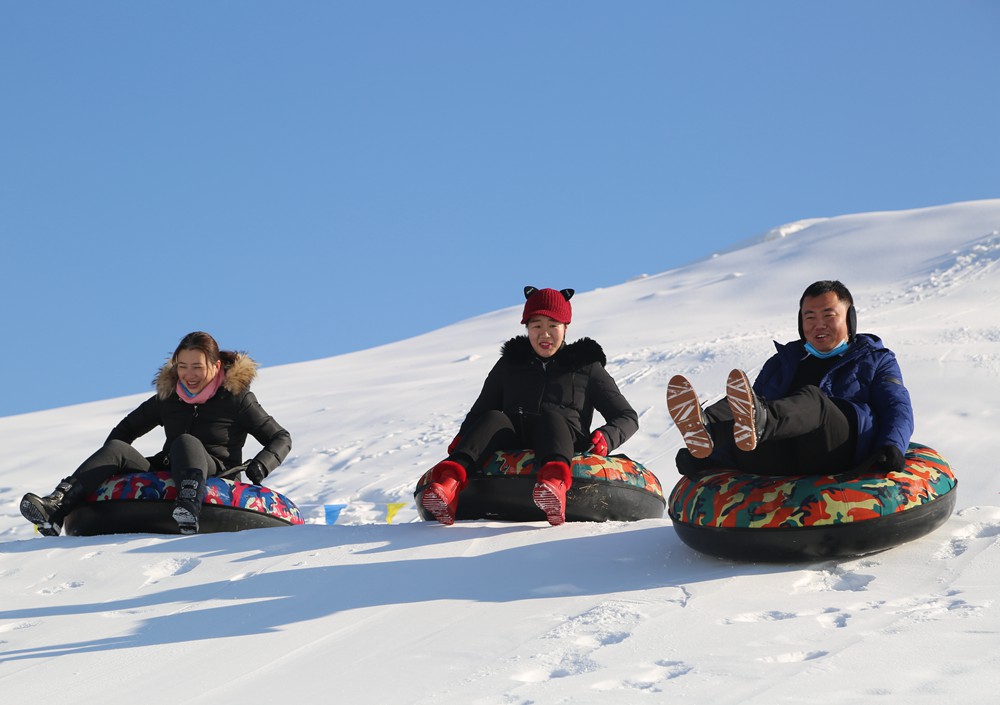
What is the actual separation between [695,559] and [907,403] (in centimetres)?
109

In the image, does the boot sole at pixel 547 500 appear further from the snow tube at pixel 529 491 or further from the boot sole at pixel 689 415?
the boot sole at pixel 689 415

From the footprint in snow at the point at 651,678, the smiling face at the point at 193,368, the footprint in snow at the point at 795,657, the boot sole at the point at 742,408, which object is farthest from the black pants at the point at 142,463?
the footprint in snow at the point at 795,657

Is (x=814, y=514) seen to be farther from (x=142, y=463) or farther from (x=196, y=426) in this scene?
(x=142, y=463)

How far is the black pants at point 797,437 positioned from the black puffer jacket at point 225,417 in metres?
2.79

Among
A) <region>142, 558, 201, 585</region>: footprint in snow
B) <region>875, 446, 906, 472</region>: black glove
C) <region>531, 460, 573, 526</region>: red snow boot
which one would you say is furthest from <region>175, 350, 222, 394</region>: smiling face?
<region>875, 446, 906, 472</region>: black glove

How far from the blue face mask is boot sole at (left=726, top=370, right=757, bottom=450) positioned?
3.36ft

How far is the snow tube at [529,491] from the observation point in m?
6.17

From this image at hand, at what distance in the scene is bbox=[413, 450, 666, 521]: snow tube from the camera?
617cm

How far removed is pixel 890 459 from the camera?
15.7 ft

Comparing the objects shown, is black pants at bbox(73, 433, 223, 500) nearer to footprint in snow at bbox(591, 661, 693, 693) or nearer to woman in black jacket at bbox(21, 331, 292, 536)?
woman in black jacket at bbox(21, 331, 292, 536)

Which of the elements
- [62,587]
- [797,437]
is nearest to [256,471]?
[62,587]

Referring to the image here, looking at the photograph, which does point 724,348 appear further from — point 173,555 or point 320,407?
point 173,555

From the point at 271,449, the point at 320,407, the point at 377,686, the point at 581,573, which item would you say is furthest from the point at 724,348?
the point at 377,686

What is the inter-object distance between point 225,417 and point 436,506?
4.81 ft
